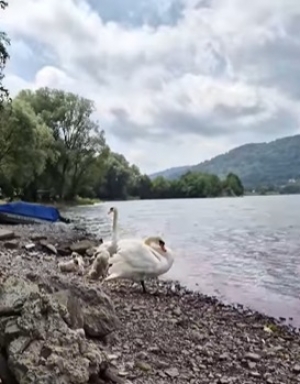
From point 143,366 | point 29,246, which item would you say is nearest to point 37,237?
point 29,246

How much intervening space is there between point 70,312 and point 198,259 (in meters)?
15.6

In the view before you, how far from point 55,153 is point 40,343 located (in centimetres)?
5637

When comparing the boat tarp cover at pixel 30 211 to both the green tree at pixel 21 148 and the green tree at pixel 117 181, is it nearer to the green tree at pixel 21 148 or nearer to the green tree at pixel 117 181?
the green tree at pixel 21 148

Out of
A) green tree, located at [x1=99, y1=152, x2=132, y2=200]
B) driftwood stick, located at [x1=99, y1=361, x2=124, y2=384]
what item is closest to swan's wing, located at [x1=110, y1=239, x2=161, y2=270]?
driftwood stick, located at [x1=99, y1=361, x2=124, y2=384]

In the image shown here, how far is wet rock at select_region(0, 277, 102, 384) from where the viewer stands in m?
4.46

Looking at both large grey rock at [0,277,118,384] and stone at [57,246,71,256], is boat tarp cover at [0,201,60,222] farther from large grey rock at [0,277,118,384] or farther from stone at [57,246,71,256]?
large grey rock at [0,277,118,384]

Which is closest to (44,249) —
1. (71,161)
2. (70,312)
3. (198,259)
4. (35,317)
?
(198,259)

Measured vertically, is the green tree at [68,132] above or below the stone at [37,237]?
above

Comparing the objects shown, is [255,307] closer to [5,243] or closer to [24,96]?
[5,243]

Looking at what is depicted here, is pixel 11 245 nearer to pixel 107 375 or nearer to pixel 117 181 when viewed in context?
pixel 107 375

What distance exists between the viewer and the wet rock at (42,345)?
446cm

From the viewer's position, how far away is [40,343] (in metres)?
4.75

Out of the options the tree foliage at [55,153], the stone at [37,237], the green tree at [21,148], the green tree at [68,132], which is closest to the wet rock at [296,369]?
the stone at [37,237]

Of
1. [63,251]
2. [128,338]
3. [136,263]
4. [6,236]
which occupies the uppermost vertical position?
[136,263]
